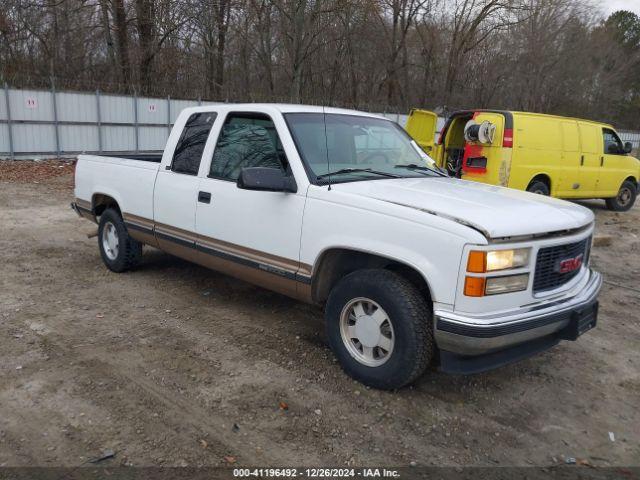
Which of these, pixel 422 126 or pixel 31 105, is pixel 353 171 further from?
pixel 31 105

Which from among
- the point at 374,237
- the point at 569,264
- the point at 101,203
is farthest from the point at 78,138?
the point at 569,264

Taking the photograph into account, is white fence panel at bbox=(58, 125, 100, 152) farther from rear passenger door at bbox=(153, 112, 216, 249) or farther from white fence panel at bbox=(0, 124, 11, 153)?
rear passenger door at bbox=(153, 112, 216, 249)

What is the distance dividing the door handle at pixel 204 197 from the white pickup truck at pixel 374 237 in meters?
0.02

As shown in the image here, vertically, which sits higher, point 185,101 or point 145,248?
point 185,101

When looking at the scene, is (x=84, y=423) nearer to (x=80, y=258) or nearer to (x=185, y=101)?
(x=80, y=258)

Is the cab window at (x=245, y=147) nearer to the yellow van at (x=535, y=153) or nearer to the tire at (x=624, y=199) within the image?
the yellow van at (x=535, y=153)

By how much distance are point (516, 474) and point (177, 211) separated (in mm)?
3558

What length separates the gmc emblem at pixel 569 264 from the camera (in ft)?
11.6

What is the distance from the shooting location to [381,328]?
11.9ft

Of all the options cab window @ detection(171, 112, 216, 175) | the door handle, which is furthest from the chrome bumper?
cab window @ detection(171, 112, 216, 175)

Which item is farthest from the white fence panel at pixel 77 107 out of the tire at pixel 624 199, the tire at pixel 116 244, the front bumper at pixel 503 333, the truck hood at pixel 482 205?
the front bumper at pixel 503 333

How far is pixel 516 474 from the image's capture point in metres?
2.92

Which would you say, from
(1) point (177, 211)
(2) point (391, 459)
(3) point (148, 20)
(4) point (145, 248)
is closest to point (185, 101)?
(3) point (148, 20)

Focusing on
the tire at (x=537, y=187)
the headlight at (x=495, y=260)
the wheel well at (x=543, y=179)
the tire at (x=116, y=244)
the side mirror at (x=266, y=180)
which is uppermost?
the side mirror at (x=266, y=180)
